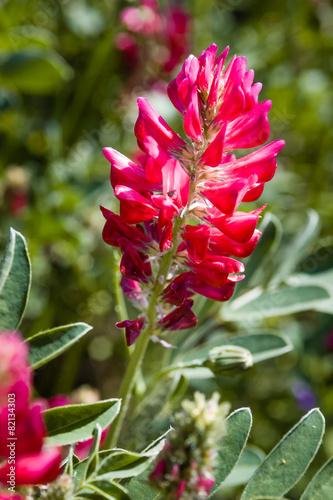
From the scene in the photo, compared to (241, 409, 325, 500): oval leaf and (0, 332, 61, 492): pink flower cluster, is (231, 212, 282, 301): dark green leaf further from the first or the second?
(0, 332, 61, 492): pink flower cluster

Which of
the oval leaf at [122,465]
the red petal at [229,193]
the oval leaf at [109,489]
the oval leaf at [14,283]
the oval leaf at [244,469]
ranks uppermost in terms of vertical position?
the red petal at [229,193]

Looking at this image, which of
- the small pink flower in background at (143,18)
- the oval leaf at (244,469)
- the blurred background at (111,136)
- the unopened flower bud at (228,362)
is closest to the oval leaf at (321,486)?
the unopened flower bud at (228,362)

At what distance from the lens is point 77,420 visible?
90 centimetres

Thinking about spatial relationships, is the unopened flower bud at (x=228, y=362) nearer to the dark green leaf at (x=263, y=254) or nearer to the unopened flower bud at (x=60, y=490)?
the dark green leaf at (x=263, y=254)

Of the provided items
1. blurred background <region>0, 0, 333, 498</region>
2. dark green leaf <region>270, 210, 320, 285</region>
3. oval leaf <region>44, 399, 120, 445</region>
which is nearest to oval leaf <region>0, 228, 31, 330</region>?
oval leaf <region>44, 399, 120, 445</region>

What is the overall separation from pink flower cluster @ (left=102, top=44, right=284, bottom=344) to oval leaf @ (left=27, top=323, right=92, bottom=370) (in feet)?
0.27

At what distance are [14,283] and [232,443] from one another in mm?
398

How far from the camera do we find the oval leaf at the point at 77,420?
88 cm

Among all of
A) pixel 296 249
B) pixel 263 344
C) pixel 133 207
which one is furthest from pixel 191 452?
pixel 296 249

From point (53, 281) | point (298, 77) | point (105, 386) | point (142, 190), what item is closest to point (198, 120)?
point (142, 190)

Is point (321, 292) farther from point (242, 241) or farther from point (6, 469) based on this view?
point (6, 469)

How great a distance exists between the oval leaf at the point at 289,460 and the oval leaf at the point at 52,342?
1.07ft

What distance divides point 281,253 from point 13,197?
42.0 inches

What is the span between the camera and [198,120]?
2.98 feet
